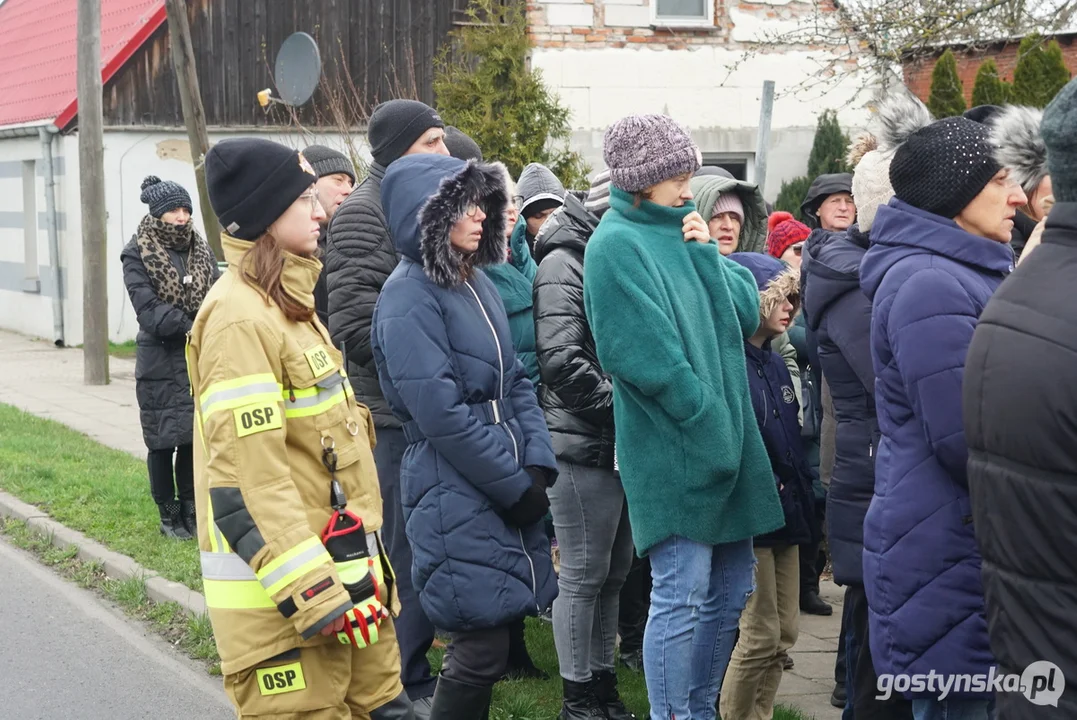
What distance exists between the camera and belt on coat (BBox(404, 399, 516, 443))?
169 inches

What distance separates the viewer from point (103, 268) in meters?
14.9

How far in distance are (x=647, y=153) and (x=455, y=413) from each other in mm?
1042

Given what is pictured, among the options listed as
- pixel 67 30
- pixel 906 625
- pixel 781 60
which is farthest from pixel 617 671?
pixel 67 30

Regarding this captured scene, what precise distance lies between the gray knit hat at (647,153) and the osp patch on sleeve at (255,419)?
1.52 meters

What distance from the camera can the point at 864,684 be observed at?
14.0 feet

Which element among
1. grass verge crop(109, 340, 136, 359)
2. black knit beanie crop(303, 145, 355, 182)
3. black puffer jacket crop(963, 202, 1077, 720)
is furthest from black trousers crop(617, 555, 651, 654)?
grass verge crop(109, 340, 136, 359)

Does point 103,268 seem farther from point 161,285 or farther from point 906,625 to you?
point 906,625

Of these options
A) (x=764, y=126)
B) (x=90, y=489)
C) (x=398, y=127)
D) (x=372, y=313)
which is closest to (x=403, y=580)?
(x=372, y=313)

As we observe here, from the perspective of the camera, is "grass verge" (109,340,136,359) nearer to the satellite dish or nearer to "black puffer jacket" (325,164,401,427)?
the satellite dish

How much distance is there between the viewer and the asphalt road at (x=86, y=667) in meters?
5.63

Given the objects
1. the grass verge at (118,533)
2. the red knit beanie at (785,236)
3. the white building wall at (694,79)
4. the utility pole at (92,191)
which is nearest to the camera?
the grass verge at (118,533)

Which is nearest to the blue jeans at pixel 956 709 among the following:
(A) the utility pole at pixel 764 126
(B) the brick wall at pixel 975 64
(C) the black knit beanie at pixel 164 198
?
(A) the utility pole at pixel 764 126

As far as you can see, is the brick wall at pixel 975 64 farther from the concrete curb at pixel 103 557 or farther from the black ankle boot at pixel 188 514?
the concrete curb at pixel 103 557

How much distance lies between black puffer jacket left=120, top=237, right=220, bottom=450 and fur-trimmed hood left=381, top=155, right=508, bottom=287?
388 centimetres
